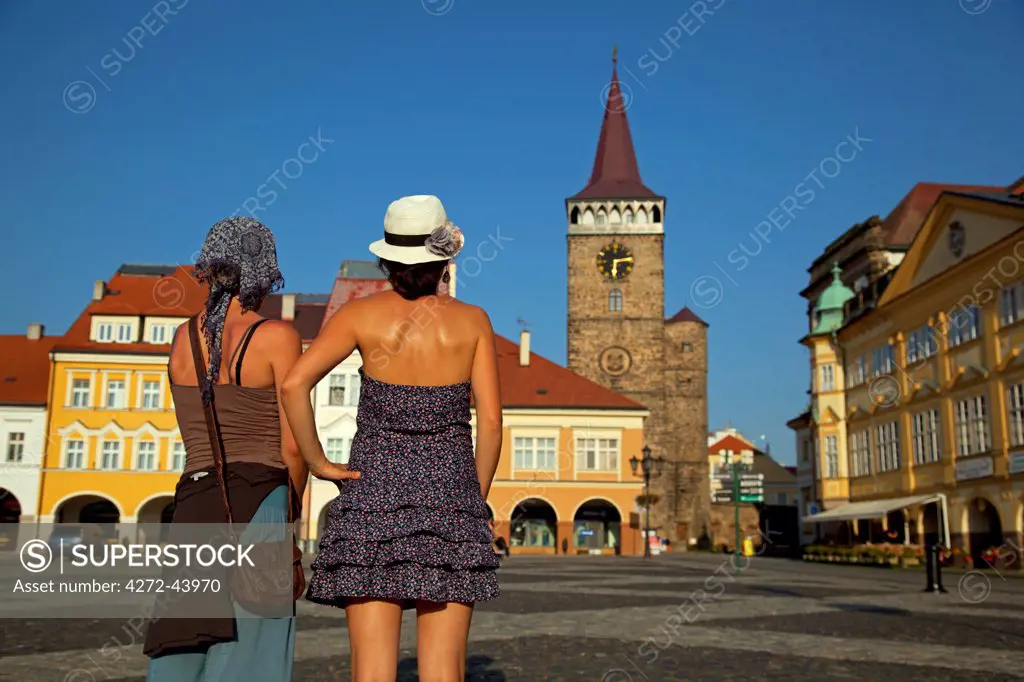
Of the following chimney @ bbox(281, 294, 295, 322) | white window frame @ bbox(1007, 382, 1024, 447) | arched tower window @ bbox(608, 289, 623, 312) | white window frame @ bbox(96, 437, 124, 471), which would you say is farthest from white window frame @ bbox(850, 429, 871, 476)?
white window frame @ bbox(96, 437, 124, 471)

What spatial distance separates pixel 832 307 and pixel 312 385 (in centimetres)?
4476

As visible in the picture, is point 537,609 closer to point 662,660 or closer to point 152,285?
point 662,660

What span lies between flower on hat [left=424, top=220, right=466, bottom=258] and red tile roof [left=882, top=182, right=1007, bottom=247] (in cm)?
4788

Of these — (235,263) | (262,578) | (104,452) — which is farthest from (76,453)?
(262,578)

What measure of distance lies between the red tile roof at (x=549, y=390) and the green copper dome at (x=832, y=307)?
30.1ft

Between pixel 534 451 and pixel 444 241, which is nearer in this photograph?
pixel 444 241

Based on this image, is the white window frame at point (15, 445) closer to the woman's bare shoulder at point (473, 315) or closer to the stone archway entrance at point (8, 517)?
the stone archway entrance at point (8, 517)

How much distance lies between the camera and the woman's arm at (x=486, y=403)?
3551 mm

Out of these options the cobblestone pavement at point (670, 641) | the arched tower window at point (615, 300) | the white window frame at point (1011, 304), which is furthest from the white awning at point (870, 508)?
the arched tower window at point (615, 300)

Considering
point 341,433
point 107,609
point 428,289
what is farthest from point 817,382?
point 428,289

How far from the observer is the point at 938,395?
34.2 m

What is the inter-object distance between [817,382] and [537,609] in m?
33.1

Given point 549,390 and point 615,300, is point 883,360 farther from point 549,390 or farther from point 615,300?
point 615,300

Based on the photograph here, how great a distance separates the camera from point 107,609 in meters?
13.8
